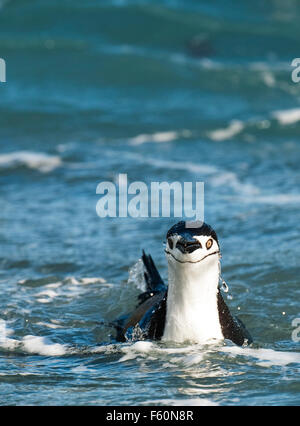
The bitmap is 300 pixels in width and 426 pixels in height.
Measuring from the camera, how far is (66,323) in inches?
243

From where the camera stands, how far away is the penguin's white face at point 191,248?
495 cm

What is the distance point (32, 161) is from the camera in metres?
11.5

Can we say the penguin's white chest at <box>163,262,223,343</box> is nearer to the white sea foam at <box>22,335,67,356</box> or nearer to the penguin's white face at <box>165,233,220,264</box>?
the penguin's white face at <box>165,233,220,264</box>

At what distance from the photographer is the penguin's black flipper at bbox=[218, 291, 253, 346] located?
526cm

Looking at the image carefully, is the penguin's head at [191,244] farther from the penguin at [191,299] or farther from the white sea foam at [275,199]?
the white sea foam at [275,199]

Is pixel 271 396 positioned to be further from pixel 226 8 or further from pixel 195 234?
pixel 226 8

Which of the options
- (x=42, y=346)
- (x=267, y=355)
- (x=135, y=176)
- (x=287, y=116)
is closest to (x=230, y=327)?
(x=267, y=355)

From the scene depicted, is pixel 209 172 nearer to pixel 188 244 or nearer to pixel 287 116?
pixel 287 116

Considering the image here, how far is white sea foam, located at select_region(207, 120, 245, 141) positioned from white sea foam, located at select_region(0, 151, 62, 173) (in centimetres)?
243

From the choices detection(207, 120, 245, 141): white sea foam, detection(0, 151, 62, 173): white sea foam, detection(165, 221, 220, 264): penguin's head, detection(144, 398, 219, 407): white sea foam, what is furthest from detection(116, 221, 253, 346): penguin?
detection(207, 120, 245, 141): white sea foam

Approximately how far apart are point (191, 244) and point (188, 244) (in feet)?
0.06

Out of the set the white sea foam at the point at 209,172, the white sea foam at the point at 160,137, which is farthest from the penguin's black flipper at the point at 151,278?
the white sea foam at the point at 160,137

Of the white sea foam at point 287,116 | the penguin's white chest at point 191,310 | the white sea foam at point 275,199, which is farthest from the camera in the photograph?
the white sea foam at point 287,116
